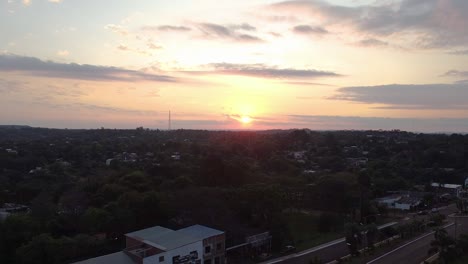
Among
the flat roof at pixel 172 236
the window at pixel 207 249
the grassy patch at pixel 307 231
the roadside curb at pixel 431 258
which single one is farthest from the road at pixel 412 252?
the flat roof at pixel 172 236

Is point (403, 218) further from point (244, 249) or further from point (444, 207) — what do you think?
point (244, 249)

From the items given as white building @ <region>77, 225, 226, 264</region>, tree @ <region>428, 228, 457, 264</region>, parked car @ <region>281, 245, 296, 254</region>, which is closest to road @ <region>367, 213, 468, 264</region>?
tree @ <region>428, 228, 457, 264</region>

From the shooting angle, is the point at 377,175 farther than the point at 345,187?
Yes

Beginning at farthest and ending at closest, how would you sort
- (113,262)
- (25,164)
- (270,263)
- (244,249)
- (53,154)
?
1. (53,154)
2. (25,164)
3. (244,249)
4. (270,263)
5. (113,262)

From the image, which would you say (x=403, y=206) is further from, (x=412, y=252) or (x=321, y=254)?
(x=321, y=254)

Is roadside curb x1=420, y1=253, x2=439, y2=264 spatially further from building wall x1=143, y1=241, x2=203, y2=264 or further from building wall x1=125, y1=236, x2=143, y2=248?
building wall x1=125, y1=236, x2=143, y2=248

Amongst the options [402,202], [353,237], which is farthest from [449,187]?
[353,237]

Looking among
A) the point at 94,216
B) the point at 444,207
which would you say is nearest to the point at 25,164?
the point at 94,216
